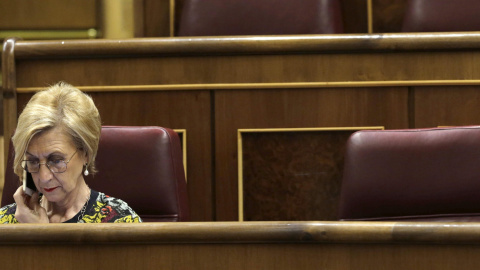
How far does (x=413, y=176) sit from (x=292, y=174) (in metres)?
Result: 0.15

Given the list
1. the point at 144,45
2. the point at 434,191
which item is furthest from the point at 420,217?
the point at 144,45

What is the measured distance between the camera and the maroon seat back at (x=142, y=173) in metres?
0.55

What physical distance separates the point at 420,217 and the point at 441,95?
0.55ft

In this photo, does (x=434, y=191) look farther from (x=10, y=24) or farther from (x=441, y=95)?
(x=10, y=24)

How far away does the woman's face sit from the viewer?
503 mm

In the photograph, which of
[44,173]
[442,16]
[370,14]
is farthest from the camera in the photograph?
[370,14]

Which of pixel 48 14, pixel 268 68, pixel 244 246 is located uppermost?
pixel 48 14

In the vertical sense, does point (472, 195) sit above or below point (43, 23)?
below

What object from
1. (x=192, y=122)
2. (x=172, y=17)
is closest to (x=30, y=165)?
(x=192, y=122)

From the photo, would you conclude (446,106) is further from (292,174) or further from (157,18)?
(157,18)

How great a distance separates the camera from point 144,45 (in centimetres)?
65

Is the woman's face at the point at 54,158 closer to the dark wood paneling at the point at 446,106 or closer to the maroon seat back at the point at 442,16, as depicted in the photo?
the dark wood paneling at the point at 446,106

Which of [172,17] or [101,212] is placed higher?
[172,17]

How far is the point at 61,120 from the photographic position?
511mm
